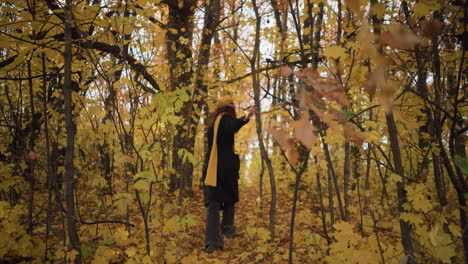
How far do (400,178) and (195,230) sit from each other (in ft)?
9.77

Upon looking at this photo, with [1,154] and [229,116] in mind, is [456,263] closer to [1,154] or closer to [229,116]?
[229,116]

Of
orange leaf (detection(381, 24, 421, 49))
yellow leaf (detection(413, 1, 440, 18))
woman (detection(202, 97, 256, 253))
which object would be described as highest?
yellow leaf (detection(413, 1, 440, 18))

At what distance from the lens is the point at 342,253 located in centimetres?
217

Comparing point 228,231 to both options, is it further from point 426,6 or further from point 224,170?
point 426,6

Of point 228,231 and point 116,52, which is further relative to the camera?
point 228,231

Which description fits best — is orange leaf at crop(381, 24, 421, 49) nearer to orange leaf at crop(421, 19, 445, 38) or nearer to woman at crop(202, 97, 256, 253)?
orange leaf at crop(421, 19, 445, 38)

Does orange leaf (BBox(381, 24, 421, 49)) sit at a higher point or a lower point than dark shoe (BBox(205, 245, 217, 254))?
higher

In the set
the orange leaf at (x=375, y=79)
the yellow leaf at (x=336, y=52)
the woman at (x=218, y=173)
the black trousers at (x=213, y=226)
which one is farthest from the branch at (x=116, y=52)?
the orange leaf at (x=375, y=79)

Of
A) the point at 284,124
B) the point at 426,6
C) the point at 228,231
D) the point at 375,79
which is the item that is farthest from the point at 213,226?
the point at 426,6

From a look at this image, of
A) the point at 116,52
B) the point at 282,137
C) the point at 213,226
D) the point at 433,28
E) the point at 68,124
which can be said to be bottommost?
the point at 213,226

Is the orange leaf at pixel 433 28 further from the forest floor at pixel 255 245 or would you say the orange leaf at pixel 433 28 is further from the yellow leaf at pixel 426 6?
the forest floor at pixel 255 245

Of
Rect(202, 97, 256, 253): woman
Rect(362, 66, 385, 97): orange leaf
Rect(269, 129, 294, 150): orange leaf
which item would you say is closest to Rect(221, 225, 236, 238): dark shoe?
Rect(202, 97, 256, 253): woman

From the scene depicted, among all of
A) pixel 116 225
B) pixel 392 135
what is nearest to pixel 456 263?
pixel 392 135

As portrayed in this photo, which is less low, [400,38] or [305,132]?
[400,38]
